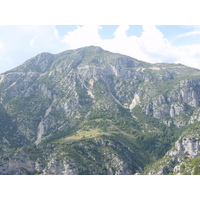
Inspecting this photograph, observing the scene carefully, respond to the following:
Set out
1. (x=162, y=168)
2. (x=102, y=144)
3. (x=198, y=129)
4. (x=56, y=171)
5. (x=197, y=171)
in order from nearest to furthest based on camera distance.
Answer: (x=197, y=171)
(x=162, y=168)
(x=56, y=171)
(x=198, y=129)
(x=102, y=144)

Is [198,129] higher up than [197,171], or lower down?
lower down

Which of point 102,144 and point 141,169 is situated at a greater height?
point 102,144

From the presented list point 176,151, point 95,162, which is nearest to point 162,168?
point 176,151

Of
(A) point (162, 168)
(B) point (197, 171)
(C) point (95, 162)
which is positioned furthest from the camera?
(C) point (95, 162)

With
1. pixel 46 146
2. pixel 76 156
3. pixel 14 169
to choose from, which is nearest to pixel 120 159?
pixel 76 156

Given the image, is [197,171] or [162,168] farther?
[162,168]

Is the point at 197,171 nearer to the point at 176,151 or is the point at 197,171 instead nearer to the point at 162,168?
the point at 162,168

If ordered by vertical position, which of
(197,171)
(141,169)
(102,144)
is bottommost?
(141,169)

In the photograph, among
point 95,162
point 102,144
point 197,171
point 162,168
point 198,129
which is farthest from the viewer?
point 102,144

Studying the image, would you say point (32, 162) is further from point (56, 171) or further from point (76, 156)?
point (76, 156)
